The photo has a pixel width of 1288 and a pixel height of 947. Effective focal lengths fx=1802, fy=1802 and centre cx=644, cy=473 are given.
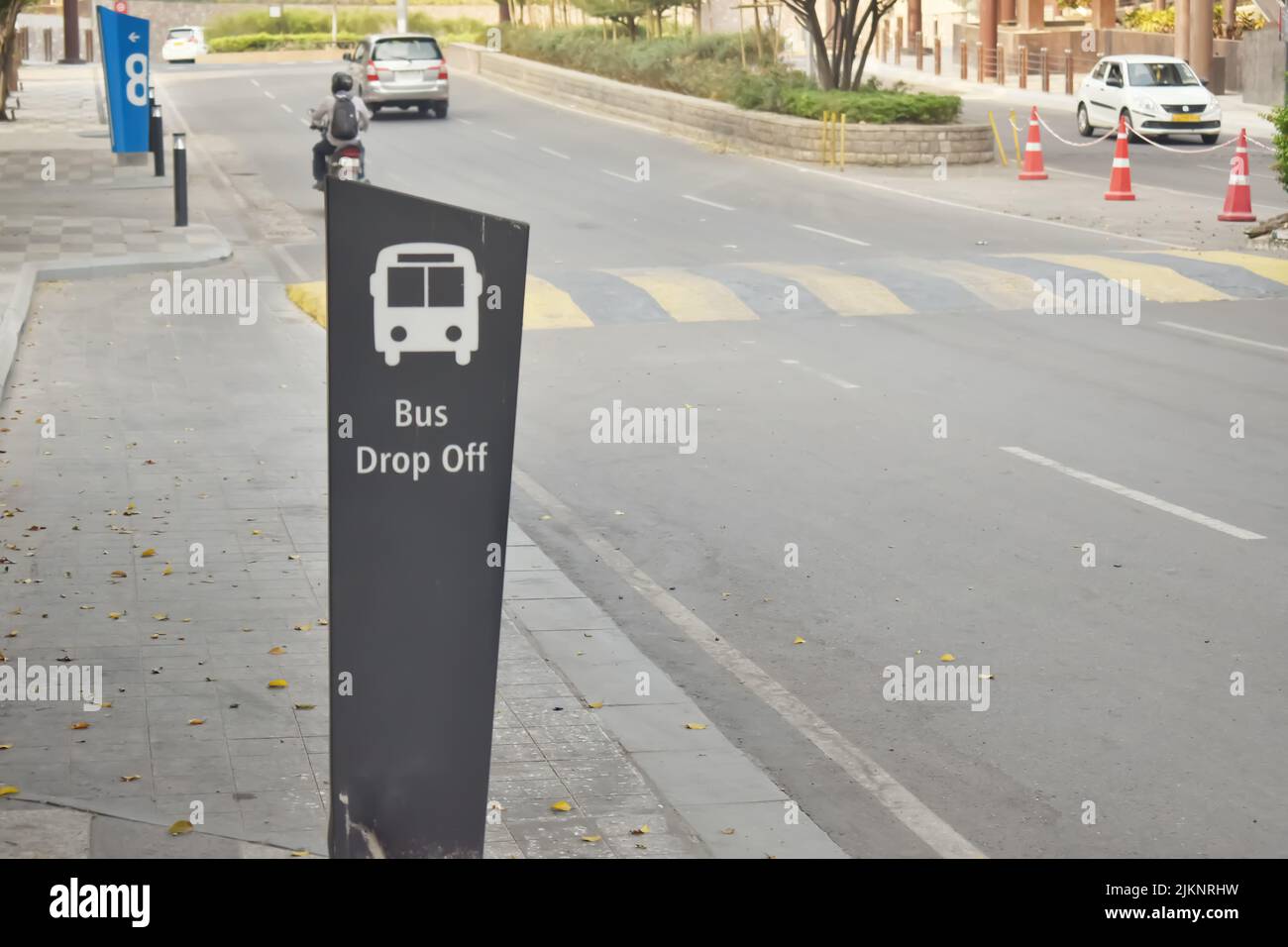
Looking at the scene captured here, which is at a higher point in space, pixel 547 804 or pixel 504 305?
pixel 504 305

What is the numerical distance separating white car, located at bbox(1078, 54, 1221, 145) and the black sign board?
30.2m

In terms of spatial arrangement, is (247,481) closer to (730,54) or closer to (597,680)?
(597,680)

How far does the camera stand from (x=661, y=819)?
574cm

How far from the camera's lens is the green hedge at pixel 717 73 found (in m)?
31.0

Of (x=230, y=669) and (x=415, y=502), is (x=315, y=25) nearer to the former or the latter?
(x=230, y=669)

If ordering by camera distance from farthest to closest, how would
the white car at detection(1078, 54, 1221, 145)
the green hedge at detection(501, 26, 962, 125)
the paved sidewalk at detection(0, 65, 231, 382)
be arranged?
1. the white car at detection(1078, 54, 1221, 145)
2. the green hedge at detection(501, 26, 962, 125)
3. the paved sidewalk at detection(0, 65, 231, 382)

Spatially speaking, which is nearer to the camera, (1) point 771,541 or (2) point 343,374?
(2) point 343,374

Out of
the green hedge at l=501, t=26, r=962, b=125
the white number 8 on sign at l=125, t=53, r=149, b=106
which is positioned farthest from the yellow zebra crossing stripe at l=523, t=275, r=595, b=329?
the green hedge at l=501, t=26, r=962, b=125

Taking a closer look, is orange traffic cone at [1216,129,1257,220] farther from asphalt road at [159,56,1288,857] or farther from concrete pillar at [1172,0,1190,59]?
concrete pillar at [1172,0,1190,59]

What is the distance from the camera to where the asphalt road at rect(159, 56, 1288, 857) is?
6.37m

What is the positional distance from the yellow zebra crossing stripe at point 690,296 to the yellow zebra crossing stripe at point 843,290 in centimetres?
81

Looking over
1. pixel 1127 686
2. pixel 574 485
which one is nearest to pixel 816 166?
pixel 574 485

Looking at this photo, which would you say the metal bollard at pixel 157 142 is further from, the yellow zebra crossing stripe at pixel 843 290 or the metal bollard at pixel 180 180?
the yellow zebra crossing stripe at pixel 843 290

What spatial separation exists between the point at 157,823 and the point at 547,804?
123cm
